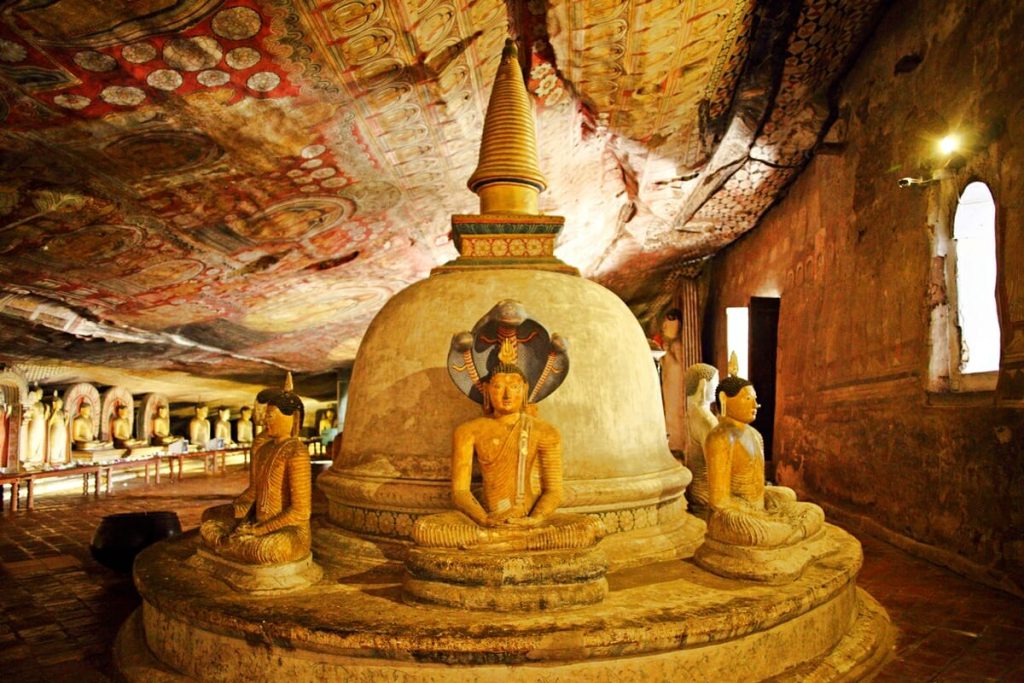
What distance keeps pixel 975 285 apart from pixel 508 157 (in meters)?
4.14

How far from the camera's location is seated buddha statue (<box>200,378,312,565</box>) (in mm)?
3461

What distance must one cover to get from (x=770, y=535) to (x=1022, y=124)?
3514 millimetres

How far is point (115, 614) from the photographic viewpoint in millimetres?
4480

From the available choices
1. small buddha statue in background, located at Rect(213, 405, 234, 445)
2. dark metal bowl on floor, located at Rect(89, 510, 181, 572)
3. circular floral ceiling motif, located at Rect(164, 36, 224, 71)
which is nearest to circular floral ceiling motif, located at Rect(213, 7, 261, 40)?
circular floral ceiling motif, located at Rect(164, 36, 224, 71)

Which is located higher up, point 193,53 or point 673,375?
point 193,53

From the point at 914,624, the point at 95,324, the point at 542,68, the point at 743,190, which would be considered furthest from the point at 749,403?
the point at 95,324

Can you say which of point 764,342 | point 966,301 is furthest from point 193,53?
point 764,342

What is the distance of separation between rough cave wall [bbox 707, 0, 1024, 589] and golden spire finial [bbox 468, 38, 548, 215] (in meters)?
3.43

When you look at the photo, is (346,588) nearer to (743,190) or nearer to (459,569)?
(459,569)

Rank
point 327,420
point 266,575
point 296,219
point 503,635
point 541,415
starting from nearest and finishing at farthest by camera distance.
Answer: point 503,635 → point 266,575 → point 541,415 → point 296,219 → point 327,420

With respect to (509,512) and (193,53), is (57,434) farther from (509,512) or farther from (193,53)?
(509,512)

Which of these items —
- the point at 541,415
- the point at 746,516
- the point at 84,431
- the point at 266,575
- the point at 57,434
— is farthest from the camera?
the point at 84,431

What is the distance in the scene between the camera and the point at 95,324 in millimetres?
9148

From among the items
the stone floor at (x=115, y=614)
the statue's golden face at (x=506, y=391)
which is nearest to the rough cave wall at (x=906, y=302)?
the stone floor at (x=115, y=614)
